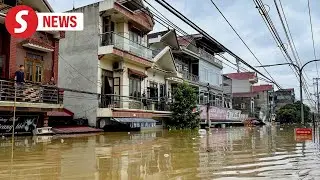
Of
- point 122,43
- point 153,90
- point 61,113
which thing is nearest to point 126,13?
point 122,43

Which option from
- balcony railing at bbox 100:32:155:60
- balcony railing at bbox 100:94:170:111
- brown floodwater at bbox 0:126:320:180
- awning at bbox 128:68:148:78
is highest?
balcony railing at bbox 100:32:155:60

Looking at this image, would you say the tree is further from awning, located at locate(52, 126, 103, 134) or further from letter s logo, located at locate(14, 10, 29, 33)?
letter s logo, located at locate(14, 10, 29, 33)

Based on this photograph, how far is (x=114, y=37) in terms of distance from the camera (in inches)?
1040

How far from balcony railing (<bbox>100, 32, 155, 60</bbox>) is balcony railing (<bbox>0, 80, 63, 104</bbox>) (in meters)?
6.45

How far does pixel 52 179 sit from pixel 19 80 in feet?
37.2

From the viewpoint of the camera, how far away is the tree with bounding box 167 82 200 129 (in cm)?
3181

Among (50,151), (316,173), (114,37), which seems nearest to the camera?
(316,173)

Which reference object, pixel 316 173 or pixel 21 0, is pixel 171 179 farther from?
pixel 21 0

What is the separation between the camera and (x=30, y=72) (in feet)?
68.7

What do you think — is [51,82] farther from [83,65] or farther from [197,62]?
[197,62]

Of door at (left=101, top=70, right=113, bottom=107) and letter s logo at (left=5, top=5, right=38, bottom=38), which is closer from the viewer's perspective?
letter s logo at (left=5, top=5, right=38, bottom=38)

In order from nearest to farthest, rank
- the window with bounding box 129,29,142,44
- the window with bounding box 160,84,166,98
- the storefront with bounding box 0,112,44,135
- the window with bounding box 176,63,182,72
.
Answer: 1. the storefront with bounding box 0,112,44,135
2. the window with bounding box 129,29,142,44
3. the window with bounding box 160,84,166,98
4. the window with bounding box 176,63,182,72

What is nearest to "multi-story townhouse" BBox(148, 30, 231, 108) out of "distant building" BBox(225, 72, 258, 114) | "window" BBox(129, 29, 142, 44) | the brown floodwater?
"window" BBox(129, 29, 142, 44)

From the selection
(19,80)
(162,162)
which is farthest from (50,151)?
(19,80)
